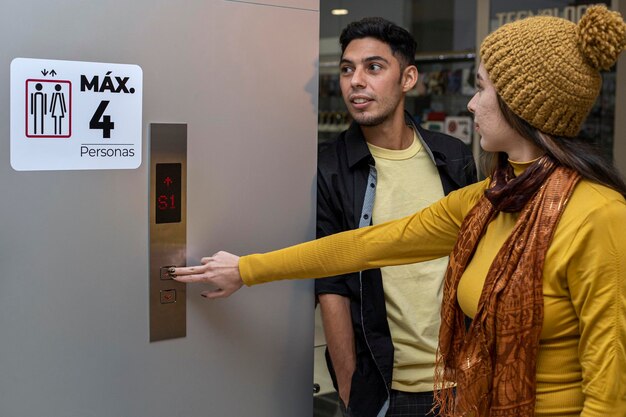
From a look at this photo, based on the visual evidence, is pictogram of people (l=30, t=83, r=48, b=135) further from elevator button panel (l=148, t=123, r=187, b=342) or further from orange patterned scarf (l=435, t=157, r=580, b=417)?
orange patterned scarf (l=435, t=157, r=580, b=417)

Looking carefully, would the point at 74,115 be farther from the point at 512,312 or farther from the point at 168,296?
the point at 512,312

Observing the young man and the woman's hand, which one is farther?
the young man

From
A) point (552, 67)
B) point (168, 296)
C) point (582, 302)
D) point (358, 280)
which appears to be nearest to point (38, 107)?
point (168, 296)

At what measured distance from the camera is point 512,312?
1.69 meters

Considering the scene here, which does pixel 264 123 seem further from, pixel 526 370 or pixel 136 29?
pixel 526 370

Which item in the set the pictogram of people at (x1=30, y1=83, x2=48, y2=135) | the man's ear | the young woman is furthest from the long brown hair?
the pictogram of people at (x1=30, y1=83, x2=48, y2=135)

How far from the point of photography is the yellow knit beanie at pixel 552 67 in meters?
1.68

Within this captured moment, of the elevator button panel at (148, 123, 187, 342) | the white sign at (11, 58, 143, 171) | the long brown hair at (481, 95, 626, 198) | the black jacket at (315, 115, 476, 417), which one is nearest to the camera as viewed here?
the long brown hair at (481, 95, 626, 198)

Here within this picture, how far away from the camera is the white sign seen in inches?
73.2

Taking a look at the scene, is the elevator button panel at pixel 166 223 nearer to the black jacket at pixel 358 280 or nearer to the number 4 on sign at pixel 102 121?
the number 4 on sign at pixel 102 121

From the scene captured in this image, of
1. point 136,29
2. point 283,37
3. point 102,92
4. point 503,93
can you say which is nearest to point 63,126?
point 102,92

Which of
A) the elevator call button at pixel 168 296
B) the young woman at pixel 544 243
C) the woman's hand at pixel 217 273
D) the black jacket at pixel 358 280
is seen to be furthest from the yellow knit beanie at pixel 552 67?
the elevator call button at pixel 168 296

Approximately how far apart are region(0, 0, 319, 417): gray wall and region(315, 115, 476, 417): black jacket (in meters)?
0.06

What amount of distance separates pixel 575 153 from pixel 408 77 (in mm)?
922
